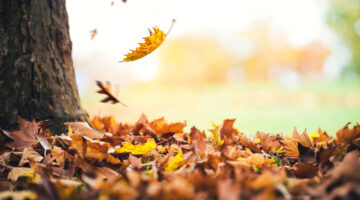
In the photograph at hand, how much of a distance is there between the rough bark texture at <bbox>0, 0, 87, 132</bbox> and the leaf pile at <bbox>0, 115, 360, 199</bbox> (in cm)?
22

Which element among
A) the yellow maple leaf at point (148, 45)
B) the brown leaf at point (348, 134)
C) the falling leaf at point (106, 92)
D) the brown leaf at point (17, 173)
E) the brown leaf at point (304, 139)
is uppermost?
the yellow maple leaf at point (148, 45)

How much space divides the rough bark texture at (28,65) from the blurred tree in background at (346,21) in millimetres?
20105

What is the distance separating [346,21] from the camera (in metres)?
18.4

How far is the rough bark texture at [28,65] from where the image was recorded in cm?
161

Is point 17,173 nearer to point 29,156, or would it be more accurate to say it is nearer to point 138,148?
point 29,156

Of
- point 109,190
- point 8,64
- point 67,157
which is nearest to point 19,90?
point 8,64

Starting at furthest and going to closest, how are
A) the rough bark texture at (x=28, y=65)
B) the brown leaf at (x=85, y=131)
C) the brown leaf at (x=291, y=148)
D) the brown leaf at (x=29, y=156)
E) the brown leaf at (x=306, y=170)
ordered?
the rough bark texture at (x=28, y=65) → the brown leaf at (x=85, y=131) → the brown leaf at (x=291, y=148) → the brown leaf at (x=29, y=156) → the brown leaf at (x=306, y=170)

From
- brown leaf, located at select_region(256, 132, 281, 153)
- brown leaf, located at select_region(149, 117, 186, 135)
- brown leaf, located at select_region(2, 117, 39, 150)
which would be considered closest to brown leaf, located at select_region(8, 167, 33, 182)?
brown leaf, located at select_region(2, 117, 39, 150)

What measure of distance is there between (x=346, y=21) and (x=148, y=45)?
68.0 feet

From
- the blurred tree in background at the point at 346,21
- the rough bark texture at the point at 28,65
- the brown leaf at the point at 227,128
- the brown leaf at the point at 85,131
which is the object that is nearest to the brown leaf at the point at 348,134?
the brown leaf at the point at 227,128

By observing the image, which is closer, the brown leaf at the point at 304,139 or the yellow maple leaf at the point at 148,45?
the yellow maple leaf at the point at 148,45

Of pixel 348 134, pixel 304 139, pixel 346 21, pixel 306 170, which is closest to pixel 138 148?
pixel 306 170

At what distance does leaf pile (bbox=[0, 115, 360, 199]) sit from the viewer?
77cm

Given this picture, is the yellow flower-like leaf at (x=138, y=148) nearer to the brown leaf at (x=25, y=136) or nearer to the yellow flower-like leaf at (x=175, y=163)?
the yellow flower-like leaf at (x=175, y=163)
